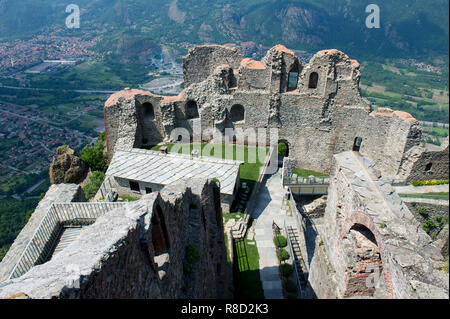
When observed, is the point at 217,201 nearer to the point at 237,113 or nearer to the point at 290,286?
the point at 290,286

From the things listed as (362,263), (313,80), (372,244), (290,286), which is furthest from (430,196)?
(362,263)

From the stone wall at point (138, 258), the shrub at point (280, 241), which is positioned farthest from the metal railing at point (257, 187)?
the stone wall at point (138, 258)

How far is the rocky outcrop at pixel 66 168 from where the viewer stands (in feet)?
77.5

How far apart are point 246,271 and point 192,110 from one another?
17091 millimetres

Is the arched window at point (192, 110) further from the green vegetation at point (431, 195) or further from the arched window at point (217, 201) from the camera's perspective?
the green vegetation at point (431, 195)

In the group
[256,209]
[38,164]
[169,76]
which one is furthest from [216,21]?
[256,209]

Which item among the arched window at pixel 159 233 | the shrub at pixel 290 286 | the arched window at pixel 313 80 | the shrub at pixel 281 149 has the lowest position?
the shrub at pixel 290 286

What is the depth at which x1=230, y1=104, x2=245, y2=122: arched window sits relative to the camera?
27.1 meters

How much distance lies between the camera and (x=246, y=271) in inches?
618

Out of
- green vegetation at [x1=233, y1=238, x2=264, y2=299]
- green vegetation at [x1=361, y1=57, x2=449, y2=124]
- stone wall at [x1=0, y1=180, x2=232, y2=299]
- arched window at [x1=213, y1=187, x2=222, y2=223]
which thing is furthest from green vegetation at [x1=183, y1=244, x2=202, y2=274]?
green vegetation at [x1=361, y1=57, x2=449, y2=124]

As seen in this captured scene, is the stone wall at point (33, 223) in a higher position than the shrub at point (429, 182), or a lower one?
higher

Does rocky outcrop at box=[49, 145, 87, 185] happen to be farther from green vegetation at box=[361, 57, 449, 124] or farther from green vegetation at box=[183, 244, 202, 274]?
green vegetation at box=[361, 57, 449, 124]

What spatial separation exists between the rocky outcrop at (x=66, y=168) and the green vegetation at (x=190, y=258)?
1868 cm
